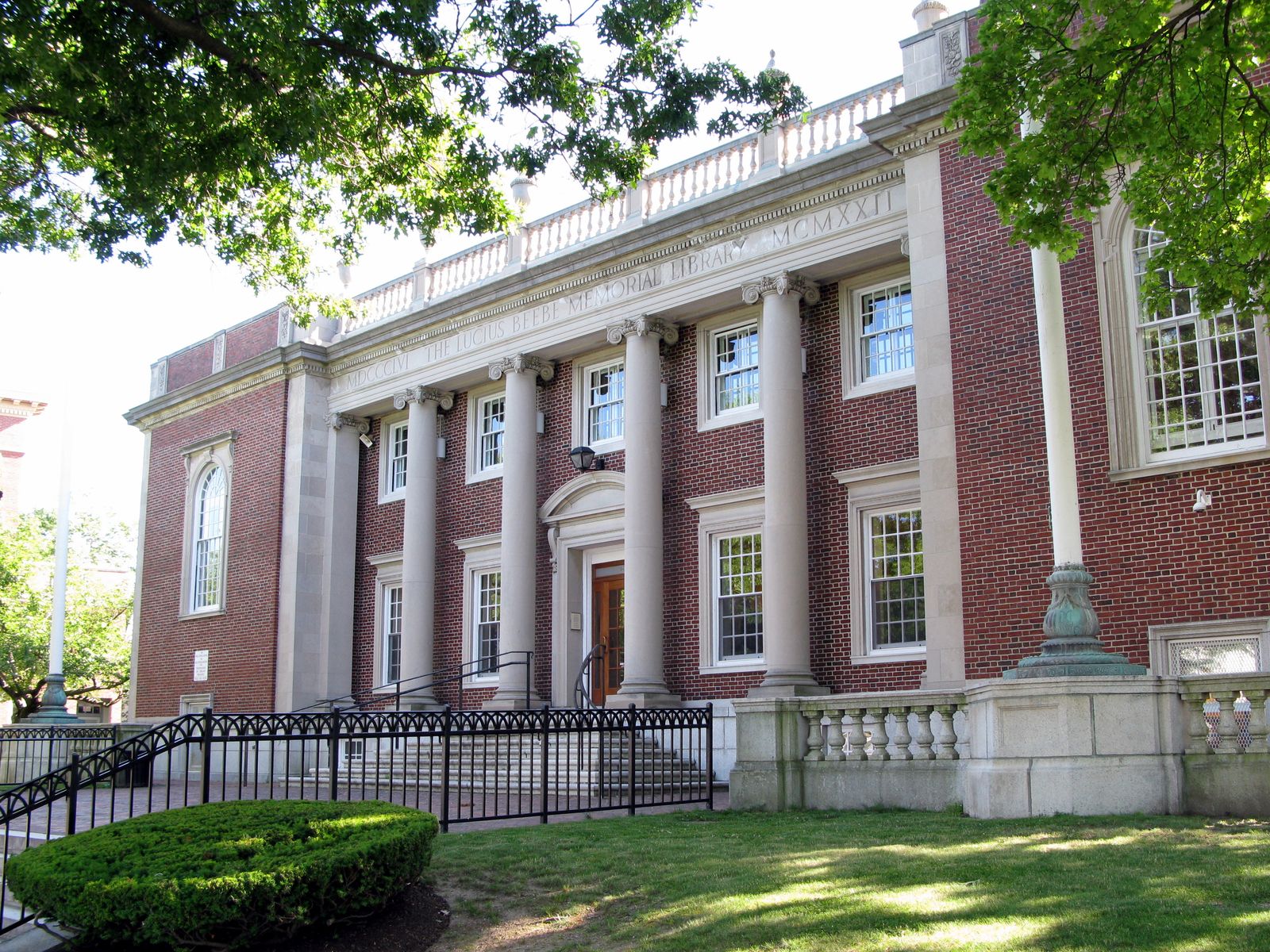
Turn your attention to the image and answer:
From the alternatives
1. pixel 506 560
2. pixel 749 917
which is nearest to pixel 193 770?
pixel 506 560

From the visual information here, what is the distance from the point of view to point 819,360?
65.5 ft

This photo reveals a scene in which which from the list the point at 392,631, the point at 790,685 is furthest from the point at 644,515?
the point at 392,631

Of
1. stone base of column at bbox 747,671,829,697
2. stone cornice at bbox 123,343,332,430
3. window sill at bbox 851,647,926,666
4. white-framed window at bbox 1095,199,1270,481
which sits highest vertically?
stone cornice at bbox 123,343,332,430

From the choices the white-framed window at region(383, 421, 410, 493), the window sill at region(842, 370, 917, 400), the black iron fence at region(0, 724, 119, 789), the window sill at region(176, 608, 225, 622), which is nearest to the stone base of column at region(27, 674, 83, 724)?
the black iron fence at region(0, 724, 119, 789)

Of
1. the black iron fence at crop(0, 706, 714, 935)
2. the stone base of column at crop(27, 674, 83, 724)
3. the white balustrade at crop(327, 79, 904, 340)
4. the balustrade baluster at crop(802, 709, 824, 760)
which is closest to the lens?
the black iron fence at crop(0, 706, 714, 935)

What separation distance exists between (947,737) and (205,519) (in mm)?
23408

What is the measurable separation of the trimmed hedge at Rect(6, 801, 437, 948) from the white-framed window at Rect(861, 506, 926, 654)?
10870 mm

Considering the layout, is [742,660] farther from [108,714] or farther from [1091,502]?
[108,714]

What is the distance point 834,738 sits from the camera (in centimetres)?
1331

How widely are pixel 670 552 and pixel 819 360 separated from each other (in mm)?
4210

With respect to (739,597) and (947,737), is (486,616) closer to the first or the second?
(739,597)

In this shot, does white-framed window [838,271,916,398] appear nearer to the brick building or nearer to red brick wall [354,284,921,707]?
the brick building

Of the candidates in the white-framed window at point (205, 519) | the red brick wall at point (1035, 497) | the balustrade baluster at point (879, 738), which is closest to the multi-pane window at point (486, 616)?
the white-framed window at point (205, 519)

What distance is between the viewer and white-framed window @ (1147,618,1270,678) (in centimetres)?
1373
